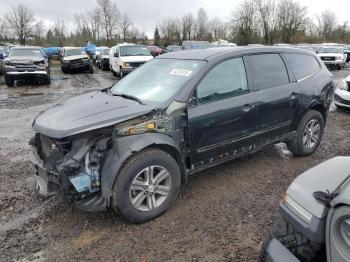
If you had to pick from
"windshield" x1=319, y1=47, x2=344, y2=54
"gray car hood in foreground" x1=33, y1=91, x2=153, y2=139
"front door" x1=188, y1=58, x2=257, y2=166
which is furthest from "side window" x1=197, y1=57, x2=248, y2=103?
"windshield" x1=319, y1=47, x2=344, y2=54

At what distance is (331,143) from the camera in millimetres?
6051

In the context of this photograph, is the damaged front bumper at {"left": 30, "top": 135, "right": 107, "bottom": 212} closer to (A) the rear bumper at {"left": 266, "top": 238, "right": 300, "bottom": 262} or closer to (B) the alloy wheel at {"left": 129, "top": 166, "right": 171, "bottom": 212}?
(B) the alloy wheel at {"left": 129, "top": 166, "right": 171, "bottom": 212}

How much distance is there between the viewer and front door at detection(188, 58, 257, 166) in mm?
3732

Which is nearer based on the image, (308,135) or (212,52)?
(212,52)

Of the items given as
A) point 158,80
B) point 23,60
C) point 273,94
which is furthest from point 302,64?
point 23,60

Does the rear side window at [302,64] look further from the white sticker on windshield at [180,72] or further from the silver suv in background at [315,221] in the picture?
the silver suv in background at [315,221]

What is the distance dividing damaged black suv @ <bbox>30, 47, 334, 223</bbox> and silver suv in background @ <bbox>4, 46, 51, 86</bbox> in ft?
38.7

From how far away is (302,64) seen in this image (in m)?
5.09

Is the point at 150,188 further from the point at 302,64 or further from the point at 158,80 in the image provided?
the point at 302,64

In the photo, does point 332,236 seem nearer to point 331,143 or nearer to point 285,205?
point 285,205

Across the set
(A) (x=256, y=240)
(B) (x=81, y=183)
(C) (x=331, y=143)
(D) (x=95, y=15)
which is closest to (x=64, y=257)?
(B) (x=81, y=183)

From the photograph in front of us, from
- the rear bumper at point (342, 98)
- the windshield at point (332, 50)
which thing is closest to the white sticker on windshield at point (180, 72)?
the rear bumper at point (342, 98)

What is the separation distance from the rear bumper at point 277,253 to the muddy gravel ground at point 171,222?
89 centimetres

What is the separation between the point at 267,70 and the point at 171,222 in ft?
8.14
